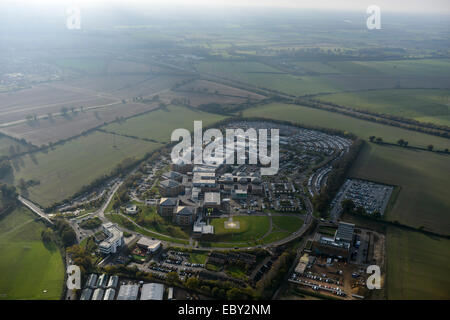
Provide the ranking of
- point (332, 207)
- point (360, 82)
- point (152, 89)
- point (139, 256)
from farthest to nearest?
1. point (360, 82)
2. point (152, 89)
3. point (332, 207)
4. point (139, 256)

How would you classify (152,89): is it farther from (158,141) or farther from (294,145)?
(294,145)

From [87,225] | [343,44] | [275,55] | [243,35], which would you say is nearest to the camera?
[87,225]

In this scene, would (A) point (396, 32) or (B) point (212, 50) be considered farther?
(A) point (396, 32)

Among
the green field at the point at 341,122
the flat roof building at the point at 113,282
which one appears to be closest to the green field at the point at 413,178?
the green field at the point at 341,122

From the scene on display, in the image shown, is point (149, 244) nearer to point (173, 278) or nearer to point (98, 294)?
point (173, 278)

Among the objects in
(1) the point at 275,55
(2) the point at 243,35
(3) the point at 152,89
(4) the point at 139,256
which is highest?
(2) the point at 243,35

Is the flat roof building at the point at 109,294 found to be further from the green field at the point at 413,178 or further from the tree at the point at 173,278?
the green field at the point at 413,178

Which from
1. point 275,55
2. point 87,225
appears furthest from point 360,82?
point 87,225
